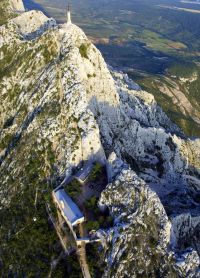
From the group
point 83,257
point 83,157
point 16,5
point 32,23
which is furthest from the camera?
point 16,5

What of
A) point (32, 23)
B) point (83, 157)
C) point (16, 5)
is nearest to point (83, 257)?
point (83, 157)

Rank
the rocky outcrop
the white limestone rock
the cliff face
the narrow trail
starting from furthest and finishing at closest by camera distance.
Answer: the rocky outcrop → the white limestone rock → the cliff face → the narrow trail

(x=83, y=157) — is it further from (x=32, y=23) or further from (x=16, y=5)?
(x=16, y=5)

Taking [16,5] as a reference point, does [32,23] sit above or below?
below

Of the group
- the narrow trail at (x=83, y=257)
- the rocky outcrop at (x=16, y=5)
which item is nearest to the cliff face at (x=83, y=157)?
the narrow trail at (x=83, y=257)

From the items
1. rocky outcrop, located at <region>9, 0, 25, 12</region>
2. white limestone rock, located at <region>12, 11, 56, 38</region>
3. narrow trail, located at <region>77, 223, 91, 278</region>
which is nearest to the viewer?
narrow trail, located at <region>77, 223, 91, 278</region>

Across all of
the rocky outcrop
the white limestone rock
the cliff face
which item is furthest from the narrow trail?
the rocky outcrop

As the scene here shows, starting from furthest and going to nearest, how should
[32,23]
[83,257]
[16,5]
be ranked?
1. [16,5]
2. [32,23]
3. [83,257]

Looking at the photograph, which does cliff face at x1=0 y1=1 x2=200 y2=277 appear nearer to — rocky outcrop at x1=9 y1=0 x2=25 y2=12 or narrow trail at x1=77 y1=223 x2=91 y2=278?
narrow trail at x1=77 y1=223 x2=91 y2=278

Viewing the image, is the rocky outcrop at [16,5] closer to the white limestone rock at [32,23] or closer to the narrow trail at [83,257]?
the white limestone rock at [32,23]
